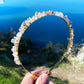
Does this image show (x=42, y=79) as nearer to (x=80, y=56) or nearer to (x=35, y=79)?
(x=35, y=79)

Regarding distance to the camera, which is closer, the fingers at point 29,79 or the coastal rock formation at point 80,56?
the fingers at point 29,79

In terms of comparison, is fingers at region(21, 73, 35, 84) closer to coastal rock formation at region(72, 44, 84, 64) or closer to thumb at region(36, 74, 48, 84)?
thumb at region(36, 74, 48, 84)

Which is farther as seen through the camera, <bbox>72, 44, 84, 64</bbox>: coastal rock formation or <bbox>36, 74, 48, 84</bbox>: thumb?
<bbox>72, 44, 84, 64</bbox>: coastal rock formation

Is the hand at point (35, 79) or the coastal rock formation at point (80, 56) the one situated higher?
the coastal rock formation at point (80, 56)

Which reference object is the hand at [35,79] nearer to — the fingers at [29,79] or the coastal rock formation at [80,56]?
the fingers at [29,79]

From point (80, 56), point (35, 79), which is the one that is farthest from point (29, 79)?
point (80, 56)

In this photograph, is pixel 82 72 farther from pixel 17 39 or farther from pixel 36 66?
pixel 17 39

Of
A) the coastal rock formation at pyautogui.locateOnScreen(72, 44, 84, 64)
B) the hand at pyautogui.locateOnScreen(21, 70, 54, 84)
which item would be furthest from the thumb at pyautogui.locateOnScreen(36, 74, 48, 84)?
the coastal rock formation at pyautogui.locateOnScreen(72, 44, 84, 64)

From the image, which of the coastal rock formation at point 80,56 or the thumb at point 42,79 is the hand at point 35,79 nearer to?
the thumb at point 42,79

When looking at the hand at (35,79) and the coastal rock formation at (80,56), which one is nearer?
the hand at (35,79)

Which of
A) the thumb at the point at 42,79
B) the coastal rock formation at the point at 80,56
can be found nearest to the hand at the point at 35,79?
the thumb at the point at 42,79

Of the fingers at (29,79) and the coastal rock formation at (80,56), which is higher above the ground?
the coastal rock formation at (80,56)
